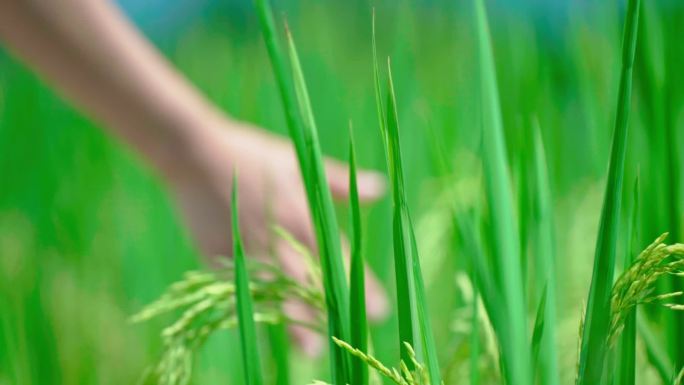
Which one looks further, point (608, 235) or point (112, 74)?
point (112, 74)

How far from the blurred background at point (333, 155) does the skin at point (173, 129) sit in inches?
2.9

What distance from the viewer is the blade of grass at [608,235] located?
11.3 inches

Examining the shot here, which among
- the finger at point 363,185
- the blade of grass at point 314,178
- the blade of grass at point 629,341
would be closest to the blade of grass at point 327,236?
the blade of grass at point 314,178

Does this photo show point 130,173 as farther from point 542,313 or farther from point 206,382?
point 542,313

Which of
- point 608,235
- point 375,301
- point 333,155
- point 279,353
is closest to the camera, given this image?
point 608,235

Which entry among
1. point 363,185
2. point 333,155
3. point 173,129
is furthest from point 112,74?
point 333,155

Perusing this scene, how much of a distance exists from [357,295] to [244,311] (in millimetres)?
52

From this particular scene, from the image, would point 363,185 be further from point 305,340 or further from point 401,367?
point 401,367

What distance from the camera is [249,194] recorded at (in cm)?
87

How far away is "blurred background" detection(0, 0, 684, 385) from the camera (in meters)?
0.56

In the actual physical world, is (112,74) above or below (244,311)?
above

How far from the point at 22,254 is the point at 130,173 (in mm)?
415

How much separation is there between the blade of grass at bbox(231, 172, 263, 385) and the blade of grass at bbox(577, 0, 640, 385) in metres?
0.13

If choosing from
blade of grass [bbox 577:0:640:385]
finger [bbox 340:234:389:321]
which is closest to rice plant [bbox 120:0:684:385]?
blade of grass [bbox 577:0:640:385]
